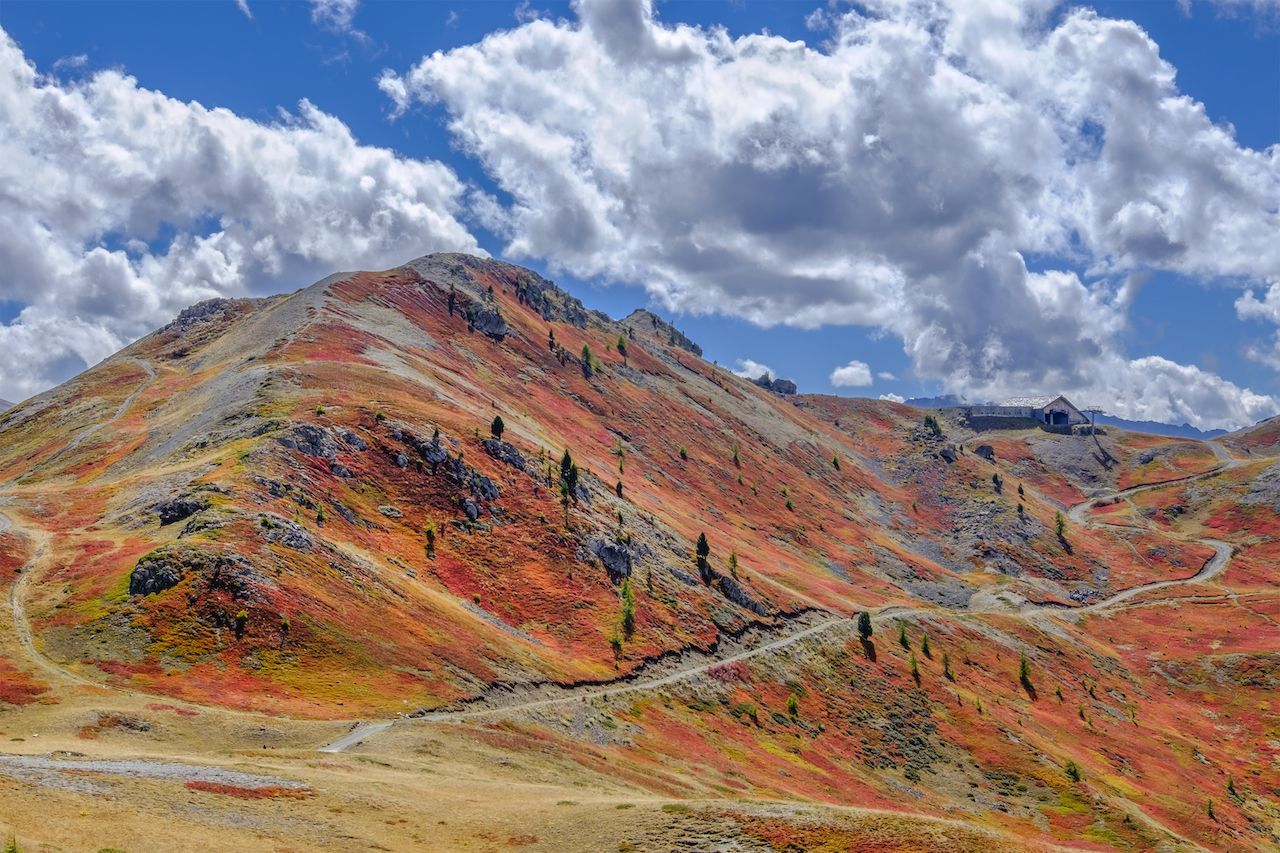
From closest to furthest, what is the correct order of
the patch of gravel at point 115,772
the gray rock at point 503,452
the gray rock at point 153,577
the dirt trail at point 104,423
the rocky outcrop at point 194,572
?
the patch of gravel at point 115,772, the gray rock at point 153,577, the rocky outcrop at point 194,572, the gray rock at point 503,452, the dirt trail at point 104,423

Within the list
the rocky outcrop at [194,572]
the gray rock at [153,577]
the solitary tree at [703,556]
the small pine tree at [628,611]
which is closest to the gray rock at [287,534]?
the rocky outcrop at [194,572]

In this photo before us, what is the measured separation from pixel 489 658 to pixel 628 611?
82.9ft

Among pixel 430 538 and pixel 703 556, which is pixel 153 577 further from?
pixel 703 556

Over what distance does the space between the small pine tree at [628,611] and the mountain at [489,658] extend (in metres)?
0.40

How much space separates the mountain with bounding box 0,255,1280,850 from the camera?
1635 inches

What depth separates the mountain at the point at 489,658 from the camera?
136 feet

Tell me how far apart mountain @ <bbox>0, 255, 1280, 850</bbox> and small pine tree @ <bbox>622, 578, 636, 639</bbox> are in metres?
0.40

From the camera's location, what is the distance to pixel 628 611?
97.9 metres

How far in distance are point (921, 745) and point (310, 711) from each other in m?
68.3

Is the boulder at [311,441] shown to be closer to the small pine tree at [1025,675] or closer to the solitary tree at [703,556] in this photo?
the solitary tree at [703,556]

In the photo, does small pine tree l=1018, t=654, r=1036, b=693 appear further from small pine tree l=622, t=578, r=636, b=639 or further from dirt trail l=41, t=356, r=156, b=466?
dirt trail l=41, t=356, r=156, b=466

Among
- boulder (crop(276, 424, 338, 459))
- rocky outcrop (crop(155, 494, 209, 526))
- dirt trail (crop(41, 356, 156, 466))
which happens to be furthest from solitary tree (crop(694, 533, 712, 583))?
dirt trail (crop(41, 356, 156, 466))

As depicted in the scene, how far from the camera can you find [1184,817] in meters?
87.1

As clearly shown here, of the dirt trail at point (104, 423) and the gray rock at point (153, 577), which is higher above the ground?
the dirt trail at point (104, 423)
